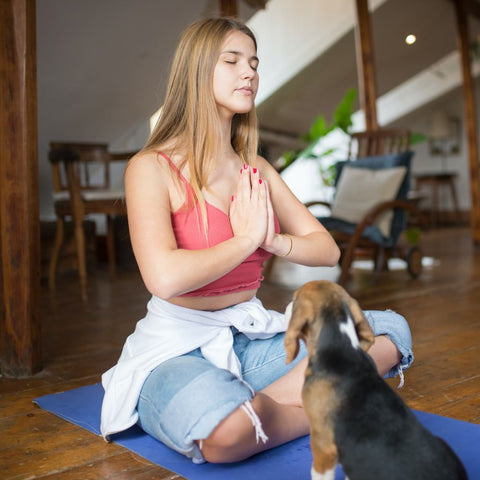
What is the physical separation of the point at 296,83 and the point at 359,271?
2099mm

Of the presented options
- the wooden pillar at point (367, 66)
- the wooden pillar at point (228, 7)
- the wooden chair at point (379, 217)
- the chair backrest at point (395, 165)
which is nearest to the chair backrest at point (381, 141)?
the wooden chair at point (379, 217)

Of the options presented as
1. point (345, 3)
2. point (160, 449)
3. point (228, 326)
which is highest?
point (345, 3)

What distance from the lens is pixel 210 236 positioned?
1.46m

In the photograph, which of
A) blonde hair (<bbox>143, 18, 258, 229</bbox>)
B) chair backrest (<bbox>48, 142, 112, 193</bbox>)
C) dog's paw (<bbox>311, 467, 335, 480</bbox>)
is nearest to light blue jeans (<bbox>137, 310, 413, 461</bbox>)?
dog's paw (<bbox>311, 467, 335, 480</bbox>)

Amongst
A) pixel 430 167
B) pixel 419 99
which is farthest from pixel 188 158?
pixel 430 167

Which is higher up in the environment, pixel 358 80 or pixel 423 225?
pixel 358 80

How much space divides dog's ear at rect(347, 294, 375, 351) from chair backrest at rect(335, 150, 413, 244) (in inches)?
124

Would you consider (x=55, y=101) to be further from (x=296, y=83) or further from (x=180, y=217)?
(x=180, y=217)

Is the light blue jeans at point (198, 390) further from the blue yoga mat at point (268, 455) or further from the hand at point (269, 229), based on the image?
the hand at point (269, 229)

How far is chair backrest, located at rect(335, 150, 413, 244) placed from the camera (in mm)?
4070

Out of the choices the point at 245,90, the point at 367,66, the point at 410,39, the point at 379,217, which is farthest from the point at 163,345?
the point at 410,39

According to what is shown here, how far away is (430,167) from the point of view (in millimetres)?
9781

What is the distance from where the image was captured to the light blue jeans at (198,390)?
1.21 metres

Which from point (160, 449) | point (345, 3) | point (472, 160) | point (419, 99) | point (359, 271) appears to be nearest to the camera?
point (160, 449)
